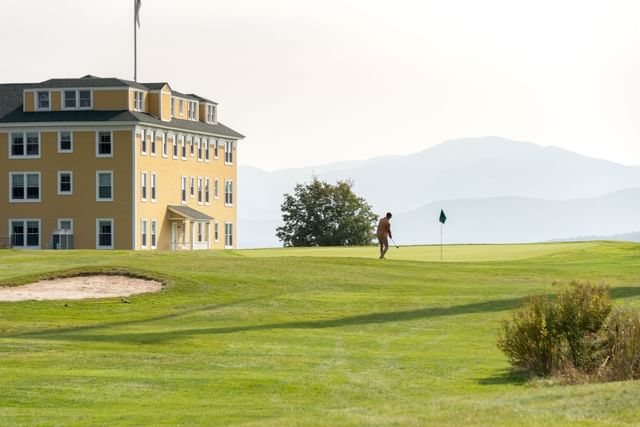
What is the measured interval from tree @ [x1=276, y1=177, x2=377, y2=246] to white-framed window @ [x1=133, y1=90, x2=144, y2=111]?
25269 millimetres

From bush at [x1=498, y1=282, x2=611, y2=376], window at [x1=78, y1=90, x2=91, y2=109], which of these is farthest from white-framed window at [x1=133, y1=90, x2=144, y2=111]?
bush at [x1=498, y1=282, x2=611, y2=376]

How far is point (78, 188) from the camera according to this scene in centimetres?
10325

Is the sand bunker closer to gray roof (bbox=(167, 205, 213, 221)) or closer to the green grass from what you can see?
the green grass

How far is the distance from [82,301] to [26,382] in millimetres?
18509

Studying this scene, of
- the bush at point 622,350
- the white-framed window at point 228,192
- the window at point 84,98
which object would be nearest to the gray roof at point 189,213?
the white-framed window at point 228,192

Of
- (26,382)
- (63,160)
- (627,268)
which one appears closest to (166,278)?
(627,268)

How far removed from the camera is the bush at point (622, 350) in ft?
85.4

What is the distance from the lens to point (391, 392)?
2573cm

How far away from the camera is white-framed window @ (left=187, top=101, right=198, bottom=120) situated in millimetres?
114781

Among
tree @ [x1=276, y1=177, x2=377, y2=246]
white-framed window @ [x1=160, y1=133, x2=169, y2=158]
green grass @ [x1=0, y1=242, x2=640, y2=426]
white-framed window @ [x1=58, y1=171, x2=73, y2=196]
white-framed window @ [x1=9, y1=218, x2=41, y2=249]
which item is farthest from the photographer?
tree @ [x1=276, y1=177, x2=377, y2=246]

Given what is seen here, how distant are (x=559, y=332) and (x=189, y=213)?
266ft

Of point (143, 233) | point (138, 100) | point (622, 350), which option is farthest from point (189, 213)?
point (622, 350)

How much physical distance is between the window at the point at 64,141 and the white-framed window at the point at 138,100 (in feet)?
16.4

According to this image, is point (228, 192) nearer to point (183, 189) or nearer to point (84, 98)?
point (183, 189)
